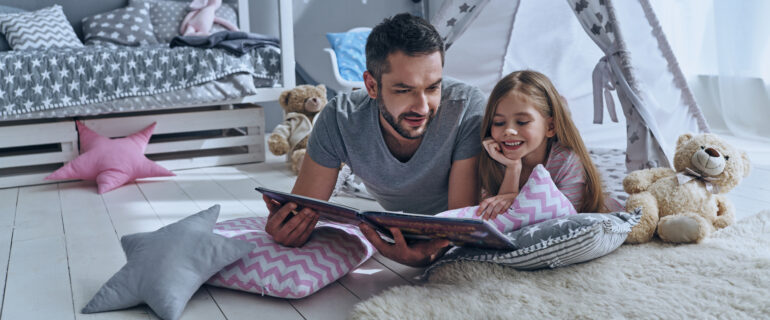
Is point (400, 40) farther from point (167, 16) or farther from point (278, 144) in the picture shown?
point (167, 16)

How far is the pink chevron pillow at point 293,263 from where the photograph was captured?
145 centimetres

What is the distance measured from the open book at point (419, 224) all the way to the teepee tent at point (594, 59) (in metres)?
0.80

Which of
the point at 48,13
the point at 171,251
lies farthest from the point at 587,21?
the point at 48,13

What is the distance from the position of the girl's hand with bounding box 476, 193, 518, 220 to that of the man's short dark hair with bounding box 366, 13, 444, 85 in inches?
15.3

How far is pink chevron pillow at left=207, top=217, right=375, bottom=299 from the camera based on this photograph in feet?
4.75

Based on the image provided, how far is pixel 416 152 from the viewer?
5.13 ft

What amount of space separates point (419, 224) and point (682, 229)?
0.83m

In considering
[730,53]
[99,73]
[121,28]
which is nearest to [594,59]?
[730,53]

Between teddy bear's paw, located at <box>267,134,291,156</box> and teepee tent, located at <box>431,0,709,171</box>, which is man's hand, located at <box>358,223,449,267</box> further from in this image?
teddy bear's paw, located at <box>267,134,291,156</box>

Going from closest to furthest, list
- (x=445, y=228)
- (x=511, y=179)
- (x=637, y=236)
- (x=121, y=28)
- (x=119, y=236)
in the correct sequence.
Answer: (x=445, y=228)
(x=511, y=179)
(x=637, y=236)
(x=119, y=236)
(x=121, y=28)

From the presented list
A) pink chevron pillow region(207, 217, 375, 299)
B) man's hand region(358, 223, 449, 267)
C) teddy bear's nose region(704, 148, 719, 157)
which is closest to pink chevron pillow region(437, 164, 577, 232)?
man's hand region(358, 223, 449, 267)

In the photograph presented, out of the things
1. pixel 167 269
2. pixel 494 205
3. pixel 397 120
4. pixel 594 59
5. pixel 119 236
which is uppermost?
pixel 594 59

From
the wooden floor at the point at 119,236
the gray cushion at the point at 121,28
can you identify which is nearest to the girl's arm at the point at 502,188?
the wooden floor at the point at 119,236

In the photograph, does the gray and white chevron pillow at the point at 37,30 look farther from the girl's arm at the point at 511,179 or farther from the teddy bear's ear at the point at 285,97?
the girl's arm at the point at 511,179
